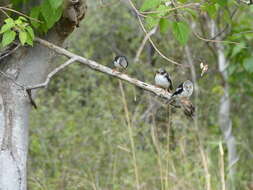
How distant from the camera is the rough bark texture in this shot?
315cm

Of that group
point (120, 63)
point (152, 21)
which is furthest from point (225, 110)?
point (152, 21)

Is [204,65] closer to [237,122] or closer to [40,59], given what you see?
[40,59]

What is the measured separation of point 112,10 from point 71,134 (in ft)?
14.8

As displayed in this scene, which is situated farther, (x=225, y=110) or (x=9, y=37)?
(x=225, y=110)

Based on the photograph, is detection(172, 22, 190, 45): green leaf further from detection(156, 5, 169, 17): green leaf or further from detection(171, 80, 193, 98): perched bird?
detection(171, 80, 193, 98): perched bird

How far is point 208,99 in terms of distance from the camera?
25.7 feet

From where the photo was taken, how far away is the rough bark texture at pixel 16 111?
10.3 ft

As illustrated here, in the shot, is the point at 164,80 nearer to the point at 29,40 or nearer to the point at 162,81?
the point at 162,81

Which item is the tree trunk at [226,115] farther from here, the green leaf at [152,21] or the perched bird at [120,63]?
the green leaf at [152,21]

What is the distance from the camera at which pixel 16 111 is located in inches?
125

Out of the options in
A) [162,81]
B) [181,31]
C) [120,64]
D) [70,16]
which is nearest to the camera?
[181,31]

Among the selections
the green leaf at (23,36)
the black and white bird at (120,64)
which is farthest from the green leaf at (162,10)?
the black and white bird at (120,64)

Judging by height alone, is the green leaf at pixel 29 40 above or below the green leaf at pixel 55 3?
below

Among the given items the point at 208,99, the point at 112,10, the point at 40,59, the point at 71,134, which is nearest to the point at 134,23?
the point at 112,10
